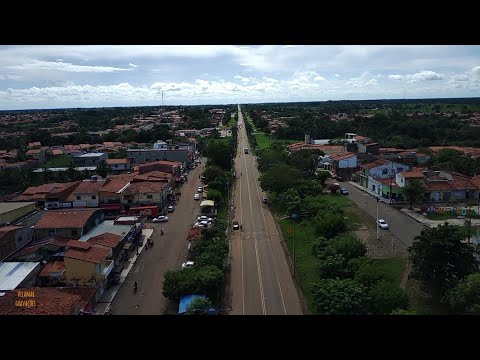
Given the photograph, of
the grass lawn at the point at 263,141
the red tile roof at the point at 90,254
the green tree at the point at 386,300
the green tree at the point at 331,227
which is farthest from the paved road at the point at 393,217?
the grass lawn at the point at 263,141

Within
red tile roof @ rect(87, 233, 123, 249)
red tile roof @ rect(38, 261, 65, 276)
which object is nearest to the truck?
Result: red tile roof @ rect(87, 233, 123, 249)

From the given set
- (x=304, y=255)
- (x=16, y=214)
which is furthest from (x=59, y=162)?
(x=304, y=255)

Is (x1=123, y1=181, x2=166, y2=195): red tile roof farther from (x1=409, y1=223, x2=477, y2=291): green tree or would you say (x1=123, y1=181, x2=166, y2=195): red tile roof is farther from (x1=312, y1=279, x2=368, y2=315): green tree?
(x1=409, y1=223, x2=477, y2=291): green tree

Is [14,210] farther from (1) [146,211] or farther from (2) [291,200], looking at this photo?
(2) [291,200]

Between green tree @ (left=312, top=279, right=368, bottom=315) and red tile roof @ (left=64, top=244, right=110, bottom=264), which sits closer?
green tree @ (left=312, top=279, right=368, bottom=315)
